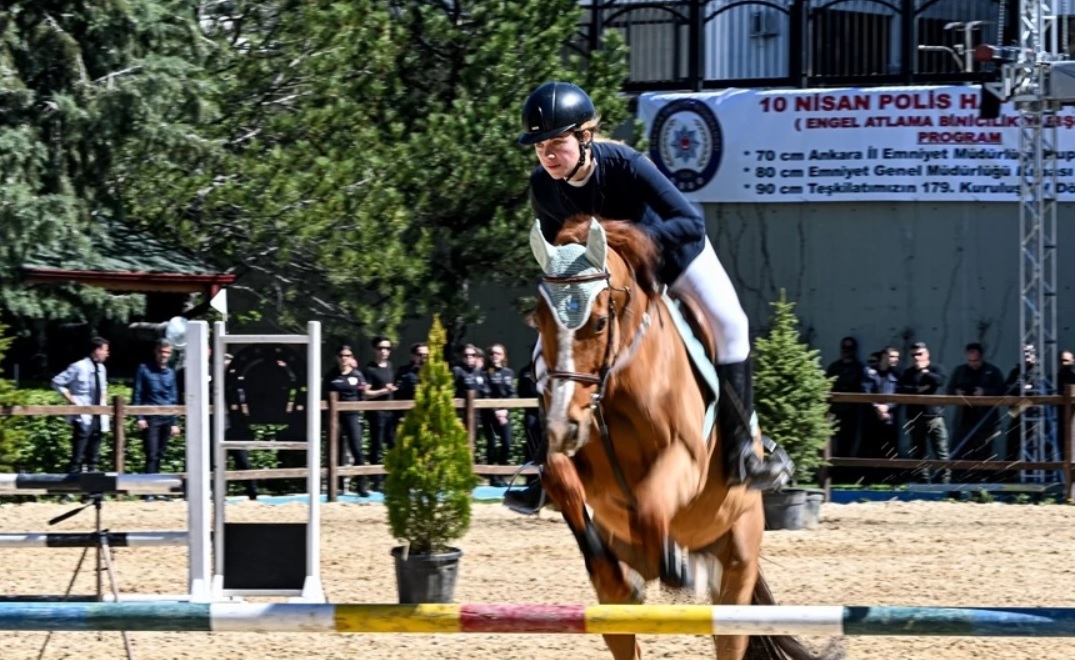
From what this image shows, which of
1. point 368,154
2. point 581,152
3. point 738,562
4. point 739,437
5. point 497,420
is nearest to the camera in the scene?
point 581,152

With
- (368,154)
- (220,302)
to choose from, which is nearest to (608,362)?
(368,154)

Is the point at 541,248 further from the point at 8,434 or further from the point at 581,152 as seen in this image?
the point at 8,434

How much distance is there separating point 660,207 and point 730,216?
1320 cm

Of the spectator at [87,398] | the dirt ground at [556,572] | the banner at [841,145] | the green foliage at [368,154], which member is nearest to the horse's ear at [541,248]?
the dirt ground at [556,572]

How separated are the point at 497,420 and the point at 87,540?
7.63 metres

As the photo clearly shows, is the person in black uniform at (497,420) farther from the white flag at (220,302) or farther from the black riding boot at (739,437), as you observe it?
the black riding boot at (739,437)

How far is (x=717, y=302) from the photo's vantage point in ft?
19.0

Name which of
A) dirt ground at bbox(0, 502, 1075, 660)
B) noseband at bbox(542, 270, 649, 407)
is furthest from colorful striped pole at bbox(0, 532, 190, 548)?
noseband at bbox(542, 270, 649, 407)

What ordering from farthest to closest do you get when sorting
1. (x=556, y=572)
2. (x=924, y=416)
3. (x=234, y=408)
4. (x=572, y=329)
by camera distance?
1. (x=924, y=416)
2. (x=556, y=572)
3. (x=234, y=408)
4. (x=572, y=329)

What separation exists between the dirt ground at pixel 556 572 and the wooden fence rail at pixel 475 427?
477mm

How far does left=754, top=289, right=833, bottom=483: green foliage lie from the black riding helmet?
7537 millimetres

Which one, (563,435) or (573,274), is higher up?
(573,274)

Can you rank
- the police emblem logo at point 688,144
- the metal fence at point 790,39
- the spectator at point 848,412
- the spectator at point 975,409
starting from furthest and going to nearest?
the metal fence at point 790,39 < the police emblem logo at point 688,144 < the spectator at point 848,412 < the spectator at point 975,409

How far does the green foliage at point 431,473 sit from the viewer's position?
8.77 meters
